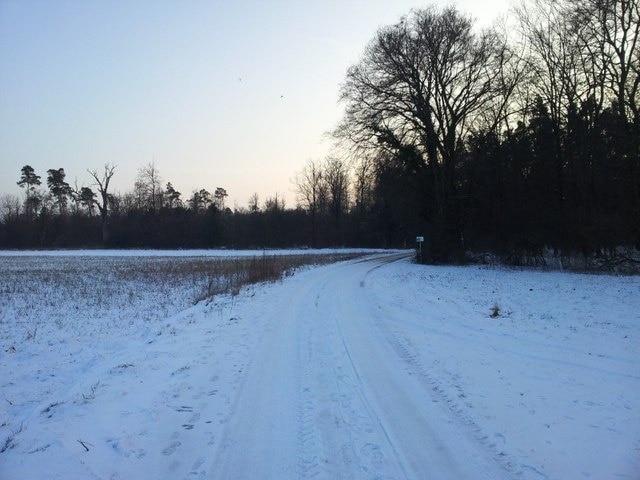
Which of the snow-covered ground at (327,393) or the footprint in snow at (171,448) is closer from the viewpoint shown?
the snow-covered ground at (327,393)

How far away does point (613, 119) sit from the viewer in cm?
2555

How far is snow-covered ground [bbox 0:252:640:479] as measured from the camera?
14.0ft

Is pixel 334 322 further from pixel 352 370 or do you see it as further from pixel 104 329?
pixel 104 329

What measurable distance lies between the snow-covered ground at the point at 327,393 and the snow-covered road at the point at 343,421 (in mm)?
22

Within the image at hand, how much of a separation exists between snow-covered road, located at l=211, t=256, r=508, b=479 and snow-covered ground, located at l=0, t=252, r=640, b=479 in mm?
22

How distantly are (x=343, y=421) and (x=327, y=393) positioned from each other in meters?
0.93

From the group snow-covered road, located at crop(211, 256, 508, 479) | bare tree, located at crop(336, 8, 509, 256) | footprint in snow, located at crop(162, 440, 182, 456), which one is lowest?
footprint in snow, located at crop(162, 440, 182, 456)

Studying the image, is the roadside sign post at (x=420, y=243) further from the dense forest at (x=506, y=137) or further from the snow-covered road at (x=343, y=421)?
the snow-covered road at (x=343, y=421)

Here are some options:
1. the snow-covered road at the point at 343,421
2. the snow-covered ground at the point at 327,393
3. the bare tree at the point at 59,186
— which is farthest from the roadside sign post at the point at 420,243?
the bare tree at the point at 59,186

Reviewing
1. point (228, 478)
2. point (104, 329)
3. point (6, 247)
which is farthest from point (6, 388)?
point (6, 247)

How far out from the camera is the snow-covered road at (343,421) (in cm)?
412

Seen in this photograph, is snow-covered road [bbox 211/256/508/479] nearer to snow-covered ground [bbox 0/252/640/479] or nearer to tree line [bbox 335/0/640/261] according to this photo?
snow-covered ground [bbox 0/252/640/479]

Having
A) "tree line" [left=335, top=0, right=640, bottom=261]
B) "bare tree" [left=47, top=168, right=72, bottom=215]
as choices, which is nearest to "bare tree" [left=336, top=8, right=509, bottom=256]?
"tree line" [left=335, top=0, right=640, bottom=261]

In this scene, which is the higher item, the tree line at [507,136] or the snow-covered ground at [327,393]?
the tree line at [507,136]
